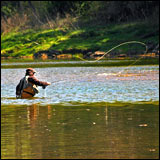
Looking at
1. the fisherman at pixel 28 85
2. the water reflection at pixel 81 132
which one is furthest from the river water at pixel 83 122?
the fisherman at pixel 28 85

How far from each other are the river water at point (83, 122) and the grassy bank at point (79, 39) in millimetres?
27134

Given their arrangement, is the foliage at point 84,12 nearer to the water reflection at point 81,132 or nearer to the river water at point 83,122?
the river water at point 83,122

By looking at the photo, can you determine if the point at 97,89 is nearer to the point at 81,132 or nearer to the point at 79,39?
the point at 81,132

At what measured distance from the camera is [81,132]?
13.3 meters

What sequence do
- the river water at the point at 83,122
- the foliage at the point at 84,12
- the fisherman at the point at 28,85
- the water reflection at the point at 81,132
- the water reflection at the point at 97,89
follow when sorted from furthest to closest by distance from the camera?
the foliage at the point at 84,12 → the water reflection at the point at 97,89 → the fisherman at the point at 28,85 → the river water at the point at 83,122 → the water reflection at the point at 81,132

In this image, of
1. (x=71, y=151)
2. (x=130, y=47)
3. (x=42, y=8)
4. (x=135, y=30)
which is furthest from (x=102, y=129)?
(x=42, y=8)

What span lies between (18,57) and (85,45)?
7.58m

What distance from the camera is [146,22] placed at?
5703cm

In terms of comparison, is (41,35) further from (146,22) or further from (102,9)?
(146,22)

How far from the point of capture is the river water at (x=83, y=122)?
36.9 feet

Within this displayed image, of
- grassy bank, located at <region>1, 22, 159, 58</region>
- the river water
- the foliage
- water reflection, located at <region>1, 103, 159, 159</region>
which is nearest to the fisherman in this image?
the river water

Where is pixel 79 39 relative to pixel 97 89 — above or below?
above

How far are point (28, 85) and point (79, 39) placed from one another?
1497 inches

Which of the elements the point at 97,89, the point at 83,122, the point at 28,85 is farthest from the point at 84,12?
the point at 83,122
